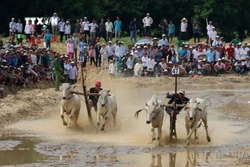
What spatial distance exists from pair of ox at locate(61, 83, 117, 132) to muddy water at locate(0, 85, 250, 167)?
0.46 meters

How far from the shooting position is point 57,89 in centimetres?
3428

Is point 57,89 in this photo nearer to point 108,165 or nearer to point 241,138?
point 241,138

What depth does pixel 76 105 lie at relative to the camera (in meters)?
25.6

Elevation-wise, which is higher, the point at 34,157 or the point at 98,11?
the point at 98,11

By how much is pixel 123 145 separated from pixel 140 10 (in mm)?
33867

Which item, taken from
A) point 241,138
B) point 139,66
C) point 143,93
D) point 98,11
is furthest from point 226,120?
point 98,11

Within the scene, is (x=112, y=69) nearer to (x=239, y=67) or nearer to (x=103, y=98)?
(x=239, y=67)

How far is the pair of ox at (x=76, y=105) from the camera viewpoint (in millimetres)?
24797

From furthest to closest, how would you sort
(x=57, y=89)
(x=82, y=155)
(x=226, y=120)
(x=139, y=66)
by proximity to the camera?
1. (x=139, y=66)
2. (x=57, y=89)
3. (x=226, y=120)
4. (x=82, y=155)

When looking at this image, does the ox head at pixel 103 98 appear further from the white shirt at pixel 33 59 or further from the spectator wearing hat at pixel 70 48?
the spectator wearing hat at pixel 70 48

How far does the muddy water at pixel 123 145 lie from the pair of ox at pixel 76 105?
46 cm

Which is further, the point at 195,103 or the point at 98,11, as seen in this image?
the point at 98,11

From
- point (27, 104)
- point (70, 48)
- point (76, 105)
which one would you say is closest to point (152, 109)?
point (76, 105)

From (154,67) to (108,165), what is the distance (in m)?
21.2
